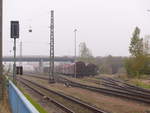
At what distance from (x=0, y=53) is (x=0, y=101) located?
245cm

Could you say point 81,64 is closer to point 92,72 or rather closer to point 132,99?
point 92,72

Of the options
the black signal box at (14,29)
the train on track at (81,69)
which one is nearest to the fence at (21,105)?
the black signal box at (14,29)

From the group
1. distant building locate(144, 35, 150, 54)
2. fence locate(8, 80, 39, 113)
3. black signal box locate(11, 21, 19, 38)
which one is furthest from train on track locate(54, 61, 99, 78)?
fence locate(8, 80, 39, 113)

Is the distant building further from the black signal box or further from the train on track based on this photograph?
the black signal box

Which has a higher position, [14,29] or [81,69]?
[14,29]

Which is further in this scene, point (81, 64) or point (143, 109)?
point (81, 64)

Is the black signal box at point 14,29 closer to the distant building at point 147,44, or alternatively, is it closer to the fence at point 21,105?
the fence at point 21,105

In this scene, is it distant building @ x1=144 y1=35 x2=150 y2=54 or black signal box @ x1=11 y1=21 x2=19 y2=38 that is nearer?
black signal box @ x1=11 y1=21 x2=19 y2=38

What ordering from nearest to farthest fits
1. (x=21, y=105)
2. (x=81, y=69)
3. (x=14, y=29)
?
(x=21, y=105) → (x=14, y=29) → (x=81, y=69)

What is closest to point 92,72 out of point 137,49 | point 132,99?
point 137,49

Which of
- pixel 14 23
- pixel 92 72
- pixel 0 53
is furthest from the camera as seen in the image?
pixel 92 72

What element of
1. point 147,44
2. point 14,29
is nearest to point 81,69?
point 147,44

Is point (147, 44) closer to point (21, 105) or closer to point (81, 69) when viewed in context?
point (81, 69)

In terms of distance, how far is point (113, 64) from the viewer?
348 ft
